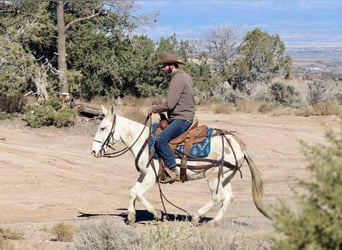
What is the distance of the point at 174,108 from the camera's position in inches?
473

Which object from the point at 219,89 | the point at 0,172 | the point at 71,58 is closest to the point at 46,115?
the point at 0,172

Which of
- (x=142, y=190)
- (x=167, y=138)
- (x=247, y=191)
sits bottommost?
(x=247, y=191)

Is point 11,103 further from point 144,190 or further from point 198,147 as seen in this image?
point 198,147

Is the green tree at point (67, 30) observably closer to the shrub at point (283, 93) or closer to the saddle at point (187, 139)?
the shrub at point (283, 93)

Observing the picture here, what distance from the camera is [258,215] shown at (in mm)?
14039

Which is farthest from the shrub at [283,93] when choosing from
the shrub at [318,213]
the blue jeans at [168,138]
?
the shrub at [318,213]

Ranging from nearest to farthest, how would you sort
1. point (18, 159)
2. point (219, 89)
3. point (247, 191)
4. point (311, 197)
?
1. point (311, 197)
2. point (247, 191)
3. point (18, 159)
4. point (219, 89)

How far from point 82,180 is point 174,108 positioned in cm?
623

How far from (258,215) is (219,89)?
2251cm

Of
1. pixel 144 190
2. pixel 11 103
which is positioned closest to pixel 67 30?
pixel 11 103

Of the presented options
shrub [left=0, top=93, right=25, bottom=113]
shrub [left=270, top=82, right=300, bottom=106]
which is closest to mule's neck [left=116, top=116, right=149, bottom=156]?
shrub [left=0, top=93, right=25, bottom=113]

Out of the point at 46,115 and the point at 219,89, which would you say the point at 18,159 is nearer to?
the point at 46,115

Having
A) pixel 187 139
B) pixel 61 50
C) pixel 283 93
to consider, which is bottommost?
pixel 283 93

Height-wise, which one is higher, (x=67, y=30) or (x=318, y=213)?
(x=67, y=30)
